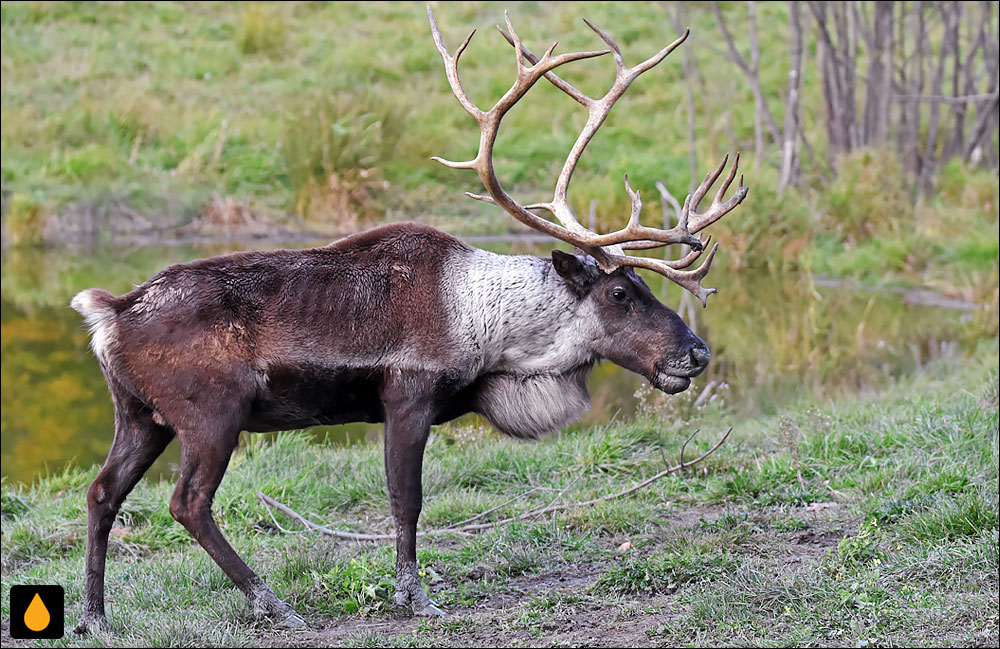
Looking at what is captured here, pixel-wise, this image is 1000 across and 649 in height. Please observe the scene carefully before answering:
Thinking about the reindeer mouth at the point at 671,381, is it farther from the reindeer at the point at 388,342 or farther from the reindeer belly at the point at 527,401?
the reindeer belly at the point at 527,401

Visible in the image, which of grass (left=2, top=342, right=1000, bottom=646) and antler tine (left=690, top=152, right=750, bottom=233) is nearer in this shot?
grass (left=2, top=342, right=1000, bottom=646)

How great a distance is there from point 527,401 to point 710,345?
6710 mm

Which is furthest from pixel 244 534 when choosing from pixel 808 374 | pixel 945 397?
pixel 808 374

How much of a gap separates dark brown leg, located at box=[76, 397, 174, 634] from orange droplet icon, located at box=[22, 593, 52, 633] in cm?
21

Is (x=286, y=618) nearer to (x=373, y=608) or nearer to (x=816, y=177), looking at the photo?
(x=373, y=608)

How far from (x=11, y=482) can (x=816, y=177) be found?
1289 cm

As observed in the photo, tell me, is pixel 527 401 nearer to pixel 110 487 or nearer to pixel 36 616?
pixel 110 487

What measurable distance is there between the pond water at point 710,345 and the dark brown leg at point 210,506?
9.97 feet

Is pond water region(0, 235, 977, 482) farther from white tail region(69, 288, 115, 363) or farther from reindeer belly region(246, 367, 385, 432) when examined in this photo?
reindeer belly region(246, 367, 385, 432)

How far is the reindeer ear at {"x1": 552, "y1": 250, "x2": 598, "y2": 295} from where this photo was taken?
579cm

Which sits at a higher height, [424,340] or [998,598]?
[424,340]

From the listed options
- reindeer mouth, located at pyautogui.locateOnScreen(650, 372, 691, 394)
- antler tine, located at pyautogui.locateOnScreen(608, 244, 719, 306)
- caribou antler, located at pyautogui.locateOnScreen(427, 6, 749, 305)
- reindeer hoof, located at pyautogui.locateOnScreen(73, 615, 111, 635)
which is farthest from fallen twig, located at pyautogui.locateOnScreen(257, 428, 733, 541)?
reindeer hoof, located at pyautogui.locateOnScreen(73, 615, 111, 635)

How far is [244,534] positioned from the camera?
7.00 meters

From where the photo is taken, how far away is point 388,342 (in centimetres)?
560
